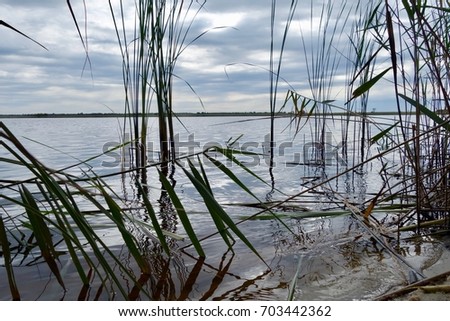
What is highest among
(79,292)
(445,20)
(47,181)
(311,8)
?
(311,8)

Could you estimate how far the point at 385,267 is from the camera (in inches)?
66.3

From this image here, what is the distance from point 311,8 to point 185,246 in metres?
2.87

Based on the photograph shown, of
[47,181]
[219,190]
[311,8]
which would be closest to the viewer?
[47,181]

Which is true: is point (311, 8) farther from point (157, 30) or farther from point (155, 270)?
point (155, 270)

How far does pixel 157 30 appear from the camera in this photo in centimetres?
316

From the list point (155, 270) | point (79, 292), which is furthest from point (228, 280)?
point (79, 292)

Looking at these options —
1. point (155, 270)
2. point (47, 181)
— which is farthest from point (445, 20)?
point (47, 181)

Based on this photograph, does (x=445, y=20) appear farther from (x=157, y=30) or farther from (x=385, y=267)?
(x=157, y=30)

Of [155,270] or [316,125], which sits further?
[316,125]

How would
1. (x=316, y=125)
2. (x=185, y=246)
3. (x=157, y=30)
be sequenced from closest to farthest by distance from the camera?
(x=185, y=246), (x=157, y=30), (x=316, y=125)

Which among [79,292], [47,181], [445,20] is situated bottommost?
[79,292]

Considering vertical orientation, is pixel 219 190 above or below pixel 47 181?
below
